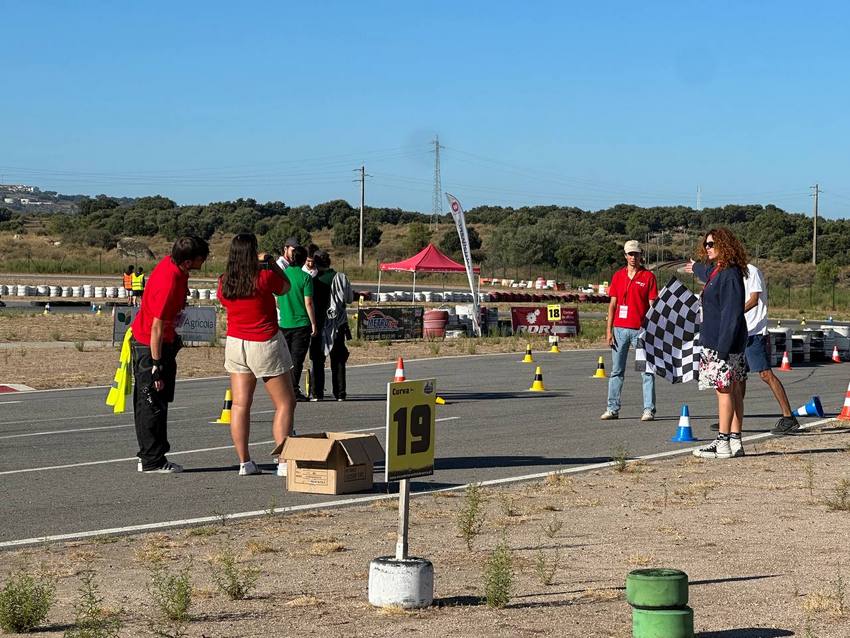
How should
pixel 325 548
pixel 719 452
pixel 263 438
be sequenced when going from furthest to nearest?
1. pixel 263 438
2. pixel 719 452
3. pixel 325 548

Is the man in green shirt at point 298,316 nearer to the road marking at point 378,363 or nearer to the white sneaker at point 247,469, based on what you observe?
the white sneaker at point 247,469

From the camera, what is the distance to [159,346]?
1085 cm

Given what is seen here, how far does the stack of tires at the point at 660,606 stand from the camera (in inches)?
227

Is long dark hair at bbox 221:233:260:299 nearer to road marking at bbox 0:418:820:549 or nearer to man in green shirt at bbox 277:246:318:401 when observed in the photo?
road marking at bbox 0:418:820:549

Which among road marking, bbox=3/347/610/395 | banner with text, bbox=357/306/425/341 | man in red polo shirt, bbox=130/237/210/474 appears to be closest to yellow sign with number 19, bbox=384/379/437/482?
man in red polo shirt, bbox=130/237/210/474

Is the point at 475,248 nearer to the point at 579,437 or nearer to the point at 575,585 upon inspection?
the point at 579,437

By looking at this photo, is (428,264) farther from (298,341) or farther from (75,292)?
(298,341)

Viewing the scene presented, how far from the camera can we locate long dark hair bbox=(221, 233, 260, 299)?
10.7 m

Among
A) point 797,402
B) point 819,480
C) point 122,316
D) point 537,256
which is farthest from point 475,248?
point 819,480

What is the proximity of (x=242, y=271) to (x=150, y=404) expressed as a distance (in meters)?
1.41

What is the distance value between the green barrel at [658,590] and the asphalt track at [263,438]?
4.23m

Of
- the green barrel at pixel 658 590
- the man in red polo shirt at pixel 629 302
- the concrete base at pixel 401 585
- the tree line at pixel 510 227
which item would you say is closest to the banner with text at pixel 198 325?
the man in red polo shirt at pixel 629 302

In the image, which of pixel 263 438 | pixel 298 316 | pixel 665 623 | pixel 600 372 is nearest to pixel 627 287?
pixel 298 316

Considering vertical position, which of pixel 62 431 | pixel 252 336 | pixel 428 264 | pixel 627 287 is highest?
pixel 428 264
